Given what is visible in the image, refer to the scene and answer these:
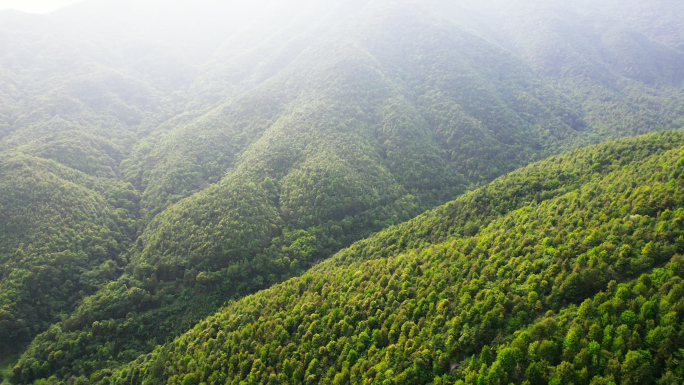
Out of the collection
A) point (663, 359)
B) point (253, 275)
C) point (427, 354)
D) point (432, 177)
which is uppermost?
point (663, 359)

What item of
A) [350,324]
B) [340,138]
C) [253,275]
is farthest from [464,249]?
[340,138]

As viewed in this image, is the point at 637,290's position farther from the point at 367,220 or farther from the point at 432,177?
the point at 432,177

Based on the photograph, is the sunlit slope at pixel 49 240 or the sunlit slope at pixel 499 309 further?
the sunlit slope at pixel 49 240

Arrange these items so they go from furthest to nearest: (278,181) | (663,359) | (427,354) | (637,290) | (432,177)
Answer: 1. (432,177)
2. (278,181)
3. (427,354)
4. (637,290)
5. (663,359)

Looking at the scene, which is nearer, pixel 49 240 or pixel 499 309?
pixel 499 309

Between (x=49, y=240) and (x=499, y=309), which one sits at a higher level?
(x=499, y=309)

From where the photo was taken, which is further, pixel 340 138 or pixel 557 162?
pixel 340 138

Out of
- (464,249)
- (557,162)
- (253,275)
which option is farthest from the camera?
(557,162)

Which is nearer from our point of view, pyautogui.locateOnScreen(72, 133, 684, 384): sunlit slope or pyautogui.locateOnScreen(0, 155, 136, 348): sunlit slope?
pyautogui.locateOnScreen(72, 133, 684, 384): sunlit slope
